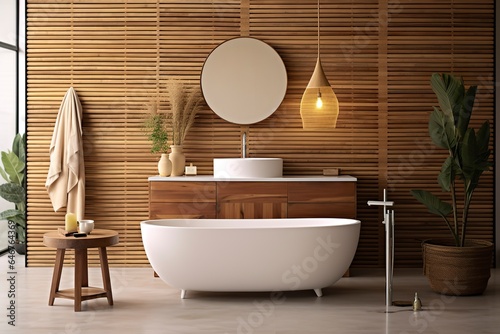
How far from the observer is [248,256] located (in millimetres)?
5289

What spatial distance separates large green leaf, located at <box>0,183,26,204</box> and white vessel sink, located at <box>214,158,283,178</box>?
2.26m

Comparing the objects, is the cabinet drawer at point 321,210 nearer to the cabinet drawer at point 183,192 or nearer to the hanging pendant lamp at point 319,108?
the cabinet drawer at point 183,192

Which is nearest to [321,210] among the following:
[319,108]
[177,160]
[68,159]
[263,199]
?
[263,199]

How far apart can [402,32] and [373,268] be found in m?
2.25

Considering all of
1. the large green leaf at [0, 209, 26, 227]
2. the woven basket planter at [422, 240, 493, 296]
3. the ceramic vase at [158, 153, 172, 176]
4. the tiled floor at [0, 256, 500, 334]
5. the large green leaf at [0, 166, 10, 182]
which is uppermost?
the ceramic vase at [158, 153, 172, 176]

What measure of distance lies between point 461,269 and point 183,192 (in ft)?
7.94

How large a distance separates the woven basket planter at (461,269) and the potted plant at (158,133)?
249 centimetres

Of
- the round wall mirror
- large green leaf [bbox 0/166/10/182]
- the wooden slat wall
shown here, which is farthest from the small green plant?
large green leaf [bbox 0/166/10/182]

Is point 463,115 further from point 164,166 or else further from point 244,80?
point 164,166

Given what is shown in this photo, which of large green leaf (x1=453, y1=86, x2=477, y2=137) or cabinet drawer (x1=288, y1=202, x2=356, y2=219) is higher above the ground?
large green leaf (x1=453, y1=86, x2=477, y2=137)

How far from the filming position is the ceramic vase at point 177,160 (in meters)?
6.61

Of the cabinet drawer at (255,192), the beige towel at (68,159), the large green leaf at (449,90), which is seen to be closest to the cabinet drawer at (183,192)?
the cabinet drawer at (255,192)

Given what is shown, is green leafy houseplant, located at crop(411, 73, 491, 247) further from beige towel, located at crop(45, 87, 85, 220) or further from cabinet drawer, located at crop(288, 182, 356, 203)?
beige towel, located at crop(45, 87, 85, 220)

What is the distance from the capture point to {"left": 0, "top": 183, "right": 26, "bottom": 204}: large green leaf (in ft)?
24.2
